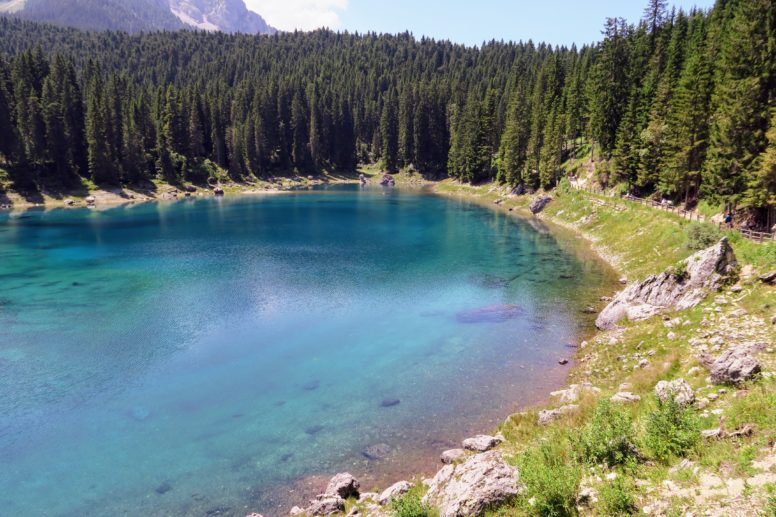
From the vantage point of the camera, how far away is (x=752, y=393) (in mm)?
18000

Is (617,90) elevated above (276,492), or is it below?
above

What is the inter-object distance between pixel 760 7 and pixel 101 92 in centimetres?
15542

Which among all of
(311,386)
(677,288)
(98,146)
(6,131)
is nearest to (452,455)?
(311,386)

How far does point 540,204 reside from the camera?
9588 cm

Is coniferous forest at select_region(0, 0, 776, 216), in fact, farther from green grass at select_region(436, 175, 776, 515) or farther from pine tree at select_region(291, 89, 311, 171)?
green grass at select_region(436, 175, 776, 515)

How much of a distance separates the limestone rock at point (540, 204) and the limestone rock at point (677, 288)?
60.4 m

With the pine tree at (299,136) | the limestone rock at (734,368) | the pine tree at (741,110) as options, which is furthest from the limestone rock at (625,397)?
the pine tree at (299,136)

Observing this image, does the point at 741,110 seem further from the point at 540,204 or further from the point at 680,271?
the point at 540,204

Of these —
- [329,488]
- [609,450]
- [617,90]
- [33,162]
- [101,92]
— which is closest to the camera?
[609,450]

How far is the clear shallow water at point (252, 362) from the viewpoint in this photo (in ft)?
73.9

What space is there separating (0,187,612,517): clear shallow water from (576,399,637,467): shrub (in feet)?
26.2

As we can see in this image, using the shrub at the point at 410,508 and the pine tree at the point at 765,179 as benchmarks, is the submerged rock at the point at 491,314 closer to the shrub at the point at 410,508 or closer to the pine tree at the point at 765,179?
the pine tree at the point at 765,179

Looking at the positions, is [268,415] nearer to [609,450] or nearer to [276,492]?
[276,492]

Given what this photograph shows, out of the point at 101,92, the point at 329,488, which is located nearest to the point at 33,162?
the point at 101,92
